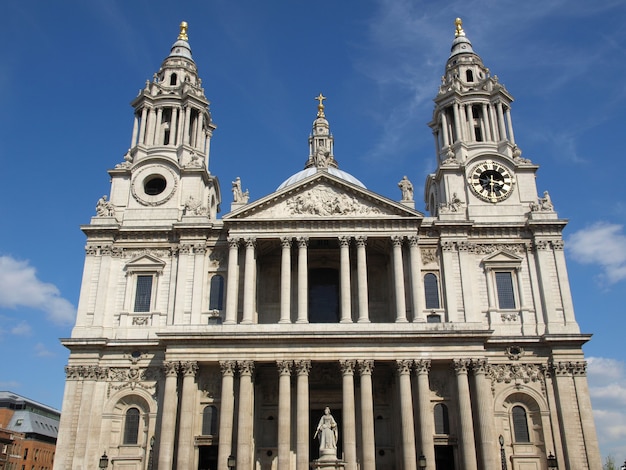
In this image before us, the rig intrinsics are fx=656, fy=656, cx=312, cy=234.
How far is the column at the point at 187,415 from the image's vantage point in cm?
3444

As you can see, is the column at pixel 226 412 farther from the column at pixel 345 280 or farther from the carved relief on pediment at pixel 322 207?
the carved relief on pediment at pixel 322 207

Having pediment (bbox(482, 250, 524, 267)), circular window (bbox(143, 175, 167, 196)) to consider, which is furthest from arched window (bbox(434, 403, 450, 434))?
circular window (bbox(143, 175, 167, 196))

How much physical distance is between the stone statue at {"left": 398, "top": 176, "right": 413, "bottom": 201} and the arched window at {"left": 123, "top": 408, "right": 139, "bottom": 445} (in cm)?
2103

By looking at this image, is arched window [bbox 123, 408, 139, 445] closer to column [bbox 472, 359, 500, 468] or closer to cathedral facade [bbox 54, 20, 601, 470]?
cathedral facade [bbox 54, 20, 601, 470]

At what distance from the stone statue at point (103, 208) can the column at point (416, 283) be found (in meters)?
19.6

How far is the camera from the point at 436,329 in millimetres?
36344

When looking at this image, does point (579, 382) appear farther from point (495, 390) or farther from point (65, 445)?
point (65, 445)

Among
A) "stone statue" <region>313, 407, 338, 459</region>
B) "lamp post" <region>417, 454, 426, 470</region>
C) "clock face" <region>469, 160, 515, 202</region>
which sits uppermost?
"clock face" <region>469, 160, 515, 202</region>

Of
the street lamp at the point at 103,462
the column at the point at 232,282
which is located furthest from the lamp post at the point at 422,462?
the street lamp at the point at 103,462

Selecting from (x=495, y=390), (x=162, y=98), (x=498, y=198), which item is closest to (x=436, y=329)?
(x=495, y=390)

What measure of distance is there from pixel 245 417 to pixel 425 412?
9.56m

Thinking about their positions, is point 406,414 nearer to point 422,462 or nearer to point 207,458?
point 422,462

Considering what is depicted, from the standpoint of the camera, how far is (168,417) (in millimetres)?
35469

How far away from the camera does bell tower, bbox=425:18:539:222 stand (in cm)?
4341
